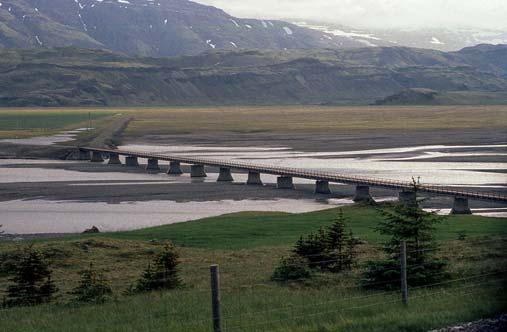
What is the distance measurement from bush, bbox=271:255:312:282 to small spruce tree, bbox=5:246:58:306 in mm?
4617

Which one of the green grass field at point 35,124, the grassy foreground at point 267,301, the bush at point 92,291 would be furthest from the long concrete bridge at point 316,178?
the green grass field at point 35,124

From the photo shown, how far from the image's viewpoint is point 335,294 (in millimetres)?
15375

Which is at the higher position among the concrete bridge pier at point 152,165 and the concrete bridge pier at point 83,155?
the concrete bridge pier at point 83,155

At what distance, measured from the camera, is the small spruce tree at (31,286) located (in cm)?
1764

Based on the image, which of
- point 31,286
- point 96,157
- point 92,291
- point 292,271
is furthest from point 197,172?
point 92,291

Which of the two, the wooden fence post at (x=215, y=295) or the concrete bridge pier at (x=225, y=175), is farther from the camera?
the concrete bridge pier at (x=225, y=175)

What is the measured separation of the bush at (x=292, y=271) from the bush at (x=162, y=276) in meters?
2.11

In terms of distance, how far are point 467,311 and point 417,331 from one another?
47.0 inches

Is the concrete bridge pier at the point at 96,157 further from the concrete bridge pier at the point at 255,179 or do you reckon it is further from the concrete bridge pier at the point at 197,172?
the concrete bridge pier at the point at 255,179

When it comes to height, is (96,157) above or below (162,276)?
above

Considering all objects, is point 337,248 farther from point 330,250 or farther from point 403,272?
point 403,272

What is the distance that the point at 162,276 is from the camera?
18.6 metres

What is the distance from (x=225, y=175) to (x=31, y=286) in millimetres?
50525

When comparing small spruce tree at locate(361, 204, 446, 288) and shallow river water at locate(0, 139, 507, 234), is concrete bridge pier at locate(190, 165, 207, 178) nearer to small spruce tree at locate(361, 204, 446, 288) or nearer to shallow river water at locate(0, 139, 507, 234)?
shallow river water at locate(0, 139, 507, 234)
